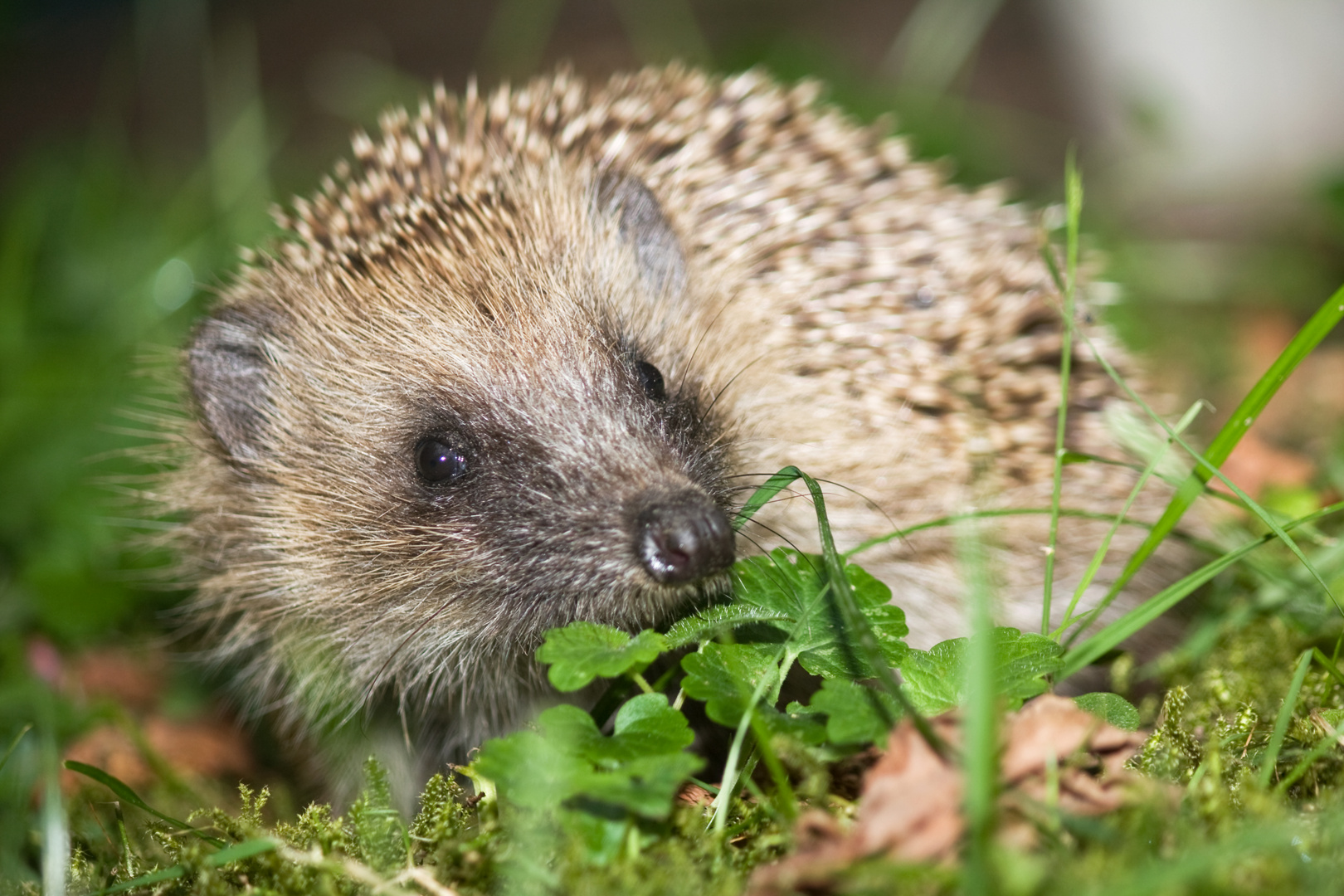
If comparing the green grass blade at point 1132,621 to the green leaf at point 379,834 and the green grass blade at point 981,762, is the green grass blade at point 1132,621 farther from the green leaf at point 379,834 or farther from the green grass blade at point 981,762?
the green leaf at point 379,834

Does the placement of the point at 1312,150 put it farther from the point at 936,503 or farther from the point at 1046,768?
the point at 1046,768

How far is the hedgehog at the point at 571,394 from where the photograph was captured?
205cm

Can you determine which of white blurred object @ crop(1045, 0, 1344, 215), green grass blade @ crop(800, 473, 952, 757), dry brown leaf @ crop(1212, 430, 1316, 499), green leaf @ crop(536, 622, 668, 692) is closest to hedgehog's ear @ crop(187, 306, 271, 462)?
green leaf @ crop(536, 622, 668, 692)

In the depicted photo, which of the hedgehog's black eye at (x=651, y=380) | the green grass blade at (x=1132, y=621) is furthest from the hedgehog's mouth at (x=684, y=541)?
the green grass blade at (x=1132, y=621)

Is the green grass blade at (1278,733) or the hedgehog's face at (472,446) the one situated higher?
the hedgehog's face at (472,446)

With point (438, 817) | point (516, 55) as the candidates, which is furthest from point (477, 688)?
point (516, 55)

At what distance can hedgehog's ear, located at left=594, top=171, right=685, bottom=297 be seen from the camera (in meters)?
2.38

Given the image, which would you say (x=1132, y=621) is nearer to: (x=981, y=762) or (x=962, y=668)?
(x=962, y=668)

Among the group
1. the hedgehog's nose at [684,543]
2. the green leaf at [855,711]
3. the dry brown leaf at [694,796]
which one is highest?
the hedgehog's nose at [684,543]

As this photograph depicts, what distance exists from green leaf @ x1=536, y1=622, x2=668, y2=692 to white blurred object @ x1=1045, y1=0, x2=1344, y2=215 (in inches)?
156

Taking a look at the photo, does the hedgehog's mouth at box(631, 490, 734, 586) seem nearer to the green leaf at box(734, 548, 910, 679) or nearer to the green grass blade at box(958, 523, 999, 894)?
the green leaf at box(734, 548, 910, 679)

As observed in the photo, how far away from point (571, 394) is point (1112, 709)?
111 cm

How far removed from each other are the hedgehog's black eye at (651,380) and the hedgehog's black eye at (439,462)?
39 cm

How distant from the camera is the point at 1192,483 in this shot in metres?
1.75
